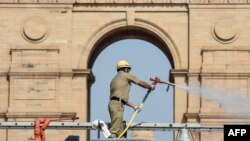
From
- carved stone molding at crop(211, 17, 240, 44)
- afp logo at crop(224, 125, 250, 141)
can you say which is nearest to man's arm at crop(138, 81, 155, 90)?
afp logo at crop(224, 125, 250, 141)

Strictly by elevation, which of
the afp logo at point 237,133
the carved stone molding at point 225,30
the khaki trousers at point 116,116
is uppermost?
the carved stone molding at point 225,30

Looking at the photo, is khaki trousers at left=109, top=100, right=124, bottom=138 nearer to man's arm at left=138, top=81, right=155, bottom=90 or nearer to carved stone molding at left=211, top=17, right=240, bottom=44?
man's arm at left=138, top=81, right=155, bottom=90

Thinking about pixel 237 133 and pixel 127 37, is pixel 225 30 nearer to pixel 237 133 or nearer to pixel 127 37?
pixel 127 37

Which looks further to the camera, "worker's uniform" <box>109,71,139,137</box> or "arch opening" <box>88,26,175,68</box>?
"arch opening" <box>88,26,175,68</box>

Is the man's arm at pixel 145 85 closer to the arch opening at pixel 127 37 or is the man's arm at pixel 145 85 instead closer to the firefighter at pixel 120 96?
the firefighter at pixel 120 96

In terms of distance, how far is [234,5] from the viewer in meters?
44.0

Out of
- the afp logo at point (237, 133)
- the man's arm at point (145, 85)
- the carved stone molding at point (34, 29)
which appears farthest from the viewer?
the carved stone molding at point (34, 29)

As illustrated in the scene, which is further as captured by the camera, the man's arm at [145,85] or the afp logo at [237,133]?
the man's arm at [145,85]

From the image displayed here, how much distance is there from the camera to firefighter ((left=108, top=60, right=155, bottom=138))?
778 inches

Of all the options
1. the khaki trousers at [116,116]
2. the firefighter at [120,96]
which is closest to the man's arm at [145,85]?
the firefighter at [120,96]

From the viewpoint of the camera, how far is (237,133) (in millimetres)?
17734

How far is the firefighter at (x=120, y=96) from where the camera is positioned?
64.8ft

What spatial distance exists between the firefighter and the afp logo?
8.15 feet

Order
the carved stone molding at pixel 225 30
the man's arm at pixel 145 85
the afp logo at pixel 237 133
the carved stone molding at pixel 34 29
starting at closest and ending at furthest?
1. the afp logo at pixel 237 133
2. the man's arm at pixel 145 85
3. the carved stone molding at pixel 225 30
4. the carved stone molding at pixel 34 29
